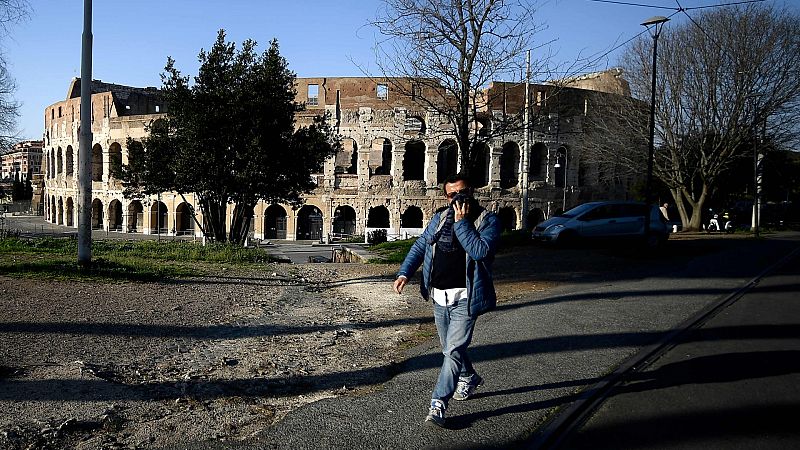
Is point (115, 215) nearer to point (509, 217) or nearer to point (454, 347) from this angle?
point (509, 217)

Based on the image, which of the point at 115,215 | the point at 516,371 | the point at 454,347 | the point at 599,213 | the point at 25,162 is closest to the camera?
the point at 454,347

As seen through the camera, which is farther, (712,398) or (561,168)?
(561,168)

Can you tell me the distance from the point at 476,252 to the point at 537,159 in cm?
3856

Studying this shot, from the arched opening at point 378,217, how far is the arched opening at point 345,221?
1115 mm

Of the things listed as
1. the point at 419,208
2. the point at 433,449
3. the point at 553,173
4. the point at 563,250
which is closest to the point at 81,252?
the point at 433,449

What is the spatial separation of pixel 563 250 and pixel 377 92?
27037 mm

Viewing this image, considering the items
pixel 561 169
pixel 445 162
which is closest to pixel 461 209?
pixel 445 162

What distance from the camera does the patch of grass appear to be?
1063 cm

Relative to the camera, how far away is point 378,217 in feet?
133

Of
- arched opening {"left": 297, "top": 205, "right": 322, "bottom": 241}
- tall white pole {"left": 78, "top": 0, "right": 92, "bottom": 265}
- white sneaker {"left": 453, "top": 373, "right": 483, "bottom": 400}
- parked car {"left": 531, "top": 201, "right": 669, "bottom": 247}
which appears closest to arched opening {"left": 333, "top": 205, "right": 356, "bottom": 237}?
arched opening {"left": 297, "top": 205, "right": 322, "bottom": 241}

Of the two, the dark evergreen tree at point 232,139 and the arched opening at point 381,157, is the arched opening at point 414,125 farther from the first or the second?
the dark evergreen tree at point 232,139

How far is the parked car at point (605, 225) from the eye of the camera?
57.0ft

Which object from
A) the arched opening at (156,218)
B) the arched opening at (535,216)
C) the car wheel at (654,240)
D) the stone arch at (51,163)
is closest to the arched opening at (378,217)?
the arched opening at (535,216)

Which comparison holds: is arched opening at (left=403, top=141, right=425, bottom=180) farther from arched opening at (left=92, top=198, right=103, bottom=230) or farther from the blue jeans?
the blue jeans
